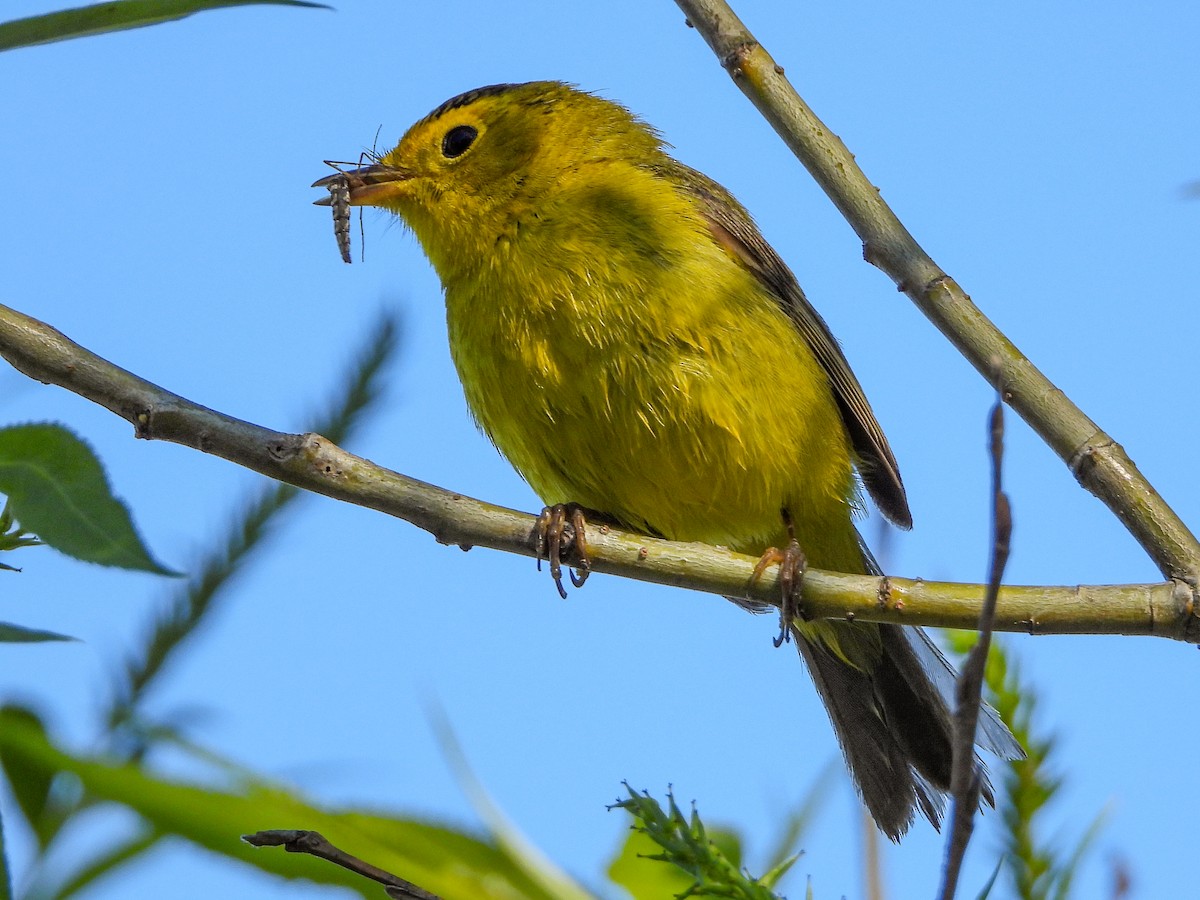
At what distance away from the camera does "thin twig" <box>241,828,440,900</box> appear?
1.19 m

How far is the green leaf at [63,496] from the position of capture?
143 cm

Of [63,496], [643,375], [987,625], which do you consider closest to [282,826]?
[63,496]

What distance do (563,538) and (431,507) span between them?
0.90m

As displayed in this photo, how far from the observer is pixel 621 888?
5.35 feet

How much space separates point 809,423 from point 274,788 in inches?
Answer: 139

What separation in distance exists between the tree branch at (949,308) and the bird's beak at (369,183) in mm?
2040

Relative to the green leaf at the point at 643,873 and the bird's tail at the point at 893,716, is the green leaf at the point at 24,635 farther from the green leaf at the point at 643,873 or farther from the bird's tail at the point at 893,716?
the bird's tail at the point at 893,716

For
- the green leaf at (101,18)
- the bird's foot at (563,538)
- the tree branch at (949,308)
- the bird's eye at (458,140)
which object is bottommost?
the green leaf at (101,18)

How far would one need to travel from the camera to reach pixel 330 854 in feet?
4.08

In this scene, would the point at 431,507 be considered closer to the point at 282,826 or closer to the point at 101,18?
the point at 101,18

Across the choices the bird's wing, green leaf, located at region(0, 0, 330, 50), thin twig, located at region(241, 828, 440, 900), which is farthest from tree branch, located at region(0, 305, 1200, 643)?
the bird's wing

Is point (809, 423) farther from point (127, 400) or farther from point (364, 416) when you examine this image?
point (364, 416)

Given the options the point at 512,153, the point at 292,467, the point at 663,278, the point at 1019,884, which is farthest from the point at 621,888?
the point at 512,153

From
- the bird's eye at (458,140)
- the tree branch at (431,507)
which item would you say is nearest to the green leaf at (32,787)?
the tree branch at (431,507)
